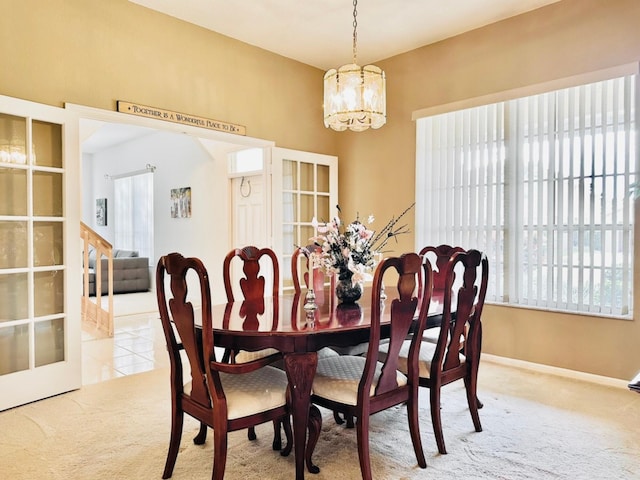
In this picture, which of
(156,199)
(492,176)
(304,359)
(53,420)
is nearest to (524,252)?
(492,176)

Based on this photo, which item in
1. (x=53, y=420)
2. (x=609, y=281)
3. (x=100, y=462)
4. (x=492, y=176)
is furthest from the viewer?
(x=492, y=176)

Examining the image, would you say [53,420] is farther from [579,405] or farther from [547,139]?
[547,139]

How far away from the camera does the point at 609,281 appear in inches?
130

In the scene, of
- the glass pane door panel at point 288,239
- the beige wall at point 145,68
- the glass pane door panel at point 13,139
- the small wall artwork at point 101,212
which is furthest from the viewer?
the small wall artwork at point 101,212

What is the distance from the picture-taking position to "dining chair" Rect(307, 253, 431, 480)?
6.32 feet

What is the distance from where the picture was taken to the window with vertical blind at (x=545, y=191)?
3.26 meters

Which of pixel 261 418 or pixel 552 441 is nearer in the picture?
pixel 261 418

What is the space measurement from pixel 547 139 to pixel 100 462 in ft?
12.4

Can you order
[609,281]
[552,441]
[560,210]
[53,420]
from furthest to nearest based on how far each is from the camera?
[560,210] → [609,281] → [53,420] → [552,441]

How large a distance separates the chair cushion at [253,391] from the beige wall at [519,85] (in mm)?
2508

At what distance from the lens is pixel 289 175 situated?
4.71 metres

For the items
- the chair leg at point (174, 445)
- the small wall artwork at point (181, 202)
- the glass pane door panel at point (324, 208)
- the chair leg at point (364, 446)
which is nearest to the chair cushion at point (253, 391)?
the chair leg at point (174, 445)

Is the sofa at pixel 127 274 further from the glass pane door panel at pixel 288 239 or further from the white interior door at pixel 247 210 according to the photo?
the glass pane door panel at pixel 288 239

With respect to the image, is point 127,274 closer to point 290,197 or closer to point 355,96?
point 290,197
